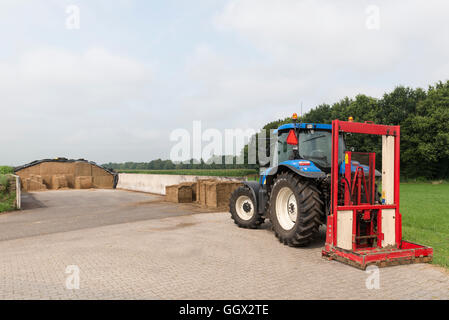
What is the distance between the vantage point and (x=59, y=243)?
7926 mm

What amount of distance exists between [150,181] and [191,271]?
62.4 feet

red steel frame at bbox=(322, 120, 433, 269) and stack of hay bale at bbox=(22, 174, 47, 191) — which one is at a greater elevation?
red steel frame at bbox=(322, 120, 433, 269)

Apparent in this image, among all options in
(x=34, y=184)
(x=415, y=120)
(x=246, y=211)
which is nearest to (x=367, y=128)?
(x=246, y=211)

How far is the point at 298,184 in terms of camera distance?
22.6 ft

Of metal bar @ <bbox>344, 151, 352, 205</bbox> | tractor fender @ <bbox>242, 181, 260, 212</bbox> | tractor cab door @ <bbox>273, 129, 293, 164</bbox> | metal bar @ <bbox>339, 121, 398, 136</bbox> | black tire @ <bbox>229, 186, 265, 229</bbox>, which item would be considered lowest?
black tire @ <bbox>229, 186, 265, 229</bbox>

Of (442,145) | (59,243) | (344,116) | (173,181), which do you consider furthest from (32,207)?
(442,145)

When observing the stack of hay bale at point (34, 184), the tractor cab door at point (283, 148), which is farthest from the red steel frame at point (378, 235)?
the stack of hay bale at point (34, 184)

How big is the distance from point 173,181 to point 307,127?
47.3 ft

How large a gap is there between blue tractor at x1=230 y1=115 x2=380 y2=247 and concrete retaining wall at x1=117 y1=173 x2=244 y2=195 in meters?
9.94

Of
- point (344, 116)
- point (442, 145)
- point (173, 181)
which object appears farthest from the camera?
point (344, 116)

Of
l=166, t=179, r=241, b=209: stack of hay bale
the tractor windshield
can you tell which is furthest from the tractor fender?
l=166, t=179, r=241, b=209: stack of hay bale

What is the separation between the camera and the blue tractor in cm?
667

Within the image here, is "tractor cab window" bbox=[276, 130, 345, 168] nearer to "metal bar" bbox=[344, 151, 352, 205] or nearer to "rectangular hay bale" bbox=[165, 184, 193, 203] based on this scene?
"metal bar" bbox=[344, 151, 352, 205]
